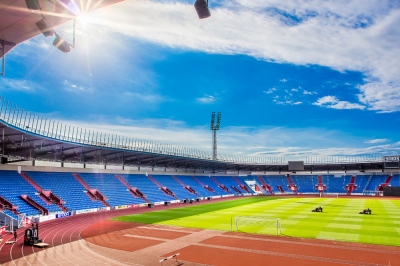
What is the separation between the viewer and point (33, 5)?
5559 mm

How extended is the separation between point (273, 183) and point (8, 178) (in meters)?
74.3

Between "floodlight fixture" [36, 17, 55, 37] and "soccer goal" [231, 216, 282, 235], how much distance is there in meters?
24.1

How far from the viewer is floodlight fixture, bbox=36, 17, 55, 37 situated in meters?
6.16

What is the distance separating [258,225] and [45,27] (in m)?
28.0

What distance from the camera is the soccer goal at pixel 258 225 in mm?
26370

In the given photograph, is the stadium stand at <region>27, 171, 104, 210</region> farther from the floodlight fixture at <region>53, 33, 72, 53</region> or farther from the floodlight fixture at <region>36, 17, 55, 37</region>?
the floodlight fixture at <region>36, 17, 55, 37</region>

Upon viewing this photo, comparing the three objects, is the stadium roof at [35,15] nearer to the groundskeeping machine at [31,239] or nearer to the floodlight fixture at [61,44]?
the floodlight fixture at [61,44]

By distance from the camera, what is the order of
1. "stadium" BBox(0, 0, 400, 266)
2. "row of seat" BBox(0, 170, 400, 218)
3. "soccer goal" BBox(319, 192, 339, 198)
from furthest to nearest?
1. "soccer goal" BBox(319, 192, 339, 198)
2. "row of seat" BBox(0, 170, 400, 218)
3. "stadium" BBox(0, 0, 400, 266)

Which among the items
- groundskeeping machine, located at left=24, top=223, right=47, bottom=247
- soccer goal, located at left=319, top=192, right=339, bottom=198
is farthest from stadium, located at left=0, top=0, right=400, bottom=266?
soccer goal, located at left=319, top=192, right=339, bottom=198

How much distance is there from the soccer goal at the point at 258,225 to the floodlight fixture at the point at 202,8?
2232cm

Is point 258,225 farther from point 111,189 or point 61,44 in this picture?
point 111,189

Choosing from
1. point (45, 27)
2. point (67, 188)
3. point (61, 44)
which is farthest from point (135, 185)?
point (45, 27)

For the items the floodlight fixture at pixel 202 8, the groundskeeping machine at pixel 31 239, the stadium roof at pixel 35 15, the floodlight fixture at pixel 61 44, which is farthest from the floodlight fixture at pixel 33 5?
the groundskeeping machine at pixel 31 239

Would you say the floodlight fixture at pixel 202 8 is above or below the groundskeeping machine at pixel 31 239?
above
